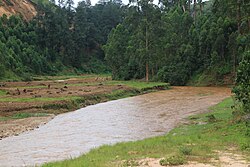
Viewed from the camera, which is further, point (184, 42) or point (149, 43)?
point (184, 42)

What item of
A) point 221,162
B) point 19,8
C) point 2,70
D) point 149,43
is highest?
point 19,8

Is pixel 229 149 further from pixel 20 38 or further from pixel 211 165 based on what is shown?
Result: pixel 20 38

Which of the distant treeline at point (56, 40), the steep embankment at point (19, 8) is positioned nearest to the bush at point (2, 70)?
the distant treeline at point (56, 40)

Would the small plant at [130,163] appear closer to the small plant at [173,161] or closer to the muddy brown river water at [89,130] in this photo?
the small plant at [173,161]

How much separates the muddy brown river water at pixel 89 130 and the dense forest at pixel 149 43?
21731mm

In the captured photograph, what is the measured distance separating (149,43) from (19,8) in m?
60.7

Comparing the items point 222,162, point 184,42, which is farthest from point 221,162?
point 184,42

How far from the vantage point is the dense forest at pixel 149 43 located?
55663 mm

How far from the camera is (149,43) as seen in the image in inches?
2338

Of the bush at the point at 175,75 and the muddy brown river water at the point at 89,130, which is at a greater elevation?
the bush at the point at 175,75

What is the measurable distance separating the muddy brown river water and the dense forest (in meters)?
21.7

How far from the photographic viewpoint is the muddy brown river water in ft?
50.5

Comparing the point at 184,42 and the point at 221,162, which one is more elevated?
the point at 184,42

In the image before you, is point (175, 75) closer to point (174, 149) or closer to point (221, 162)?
point (174, 149)
